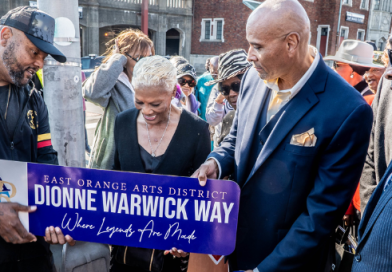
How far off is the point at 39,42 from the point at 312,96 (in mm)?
1681

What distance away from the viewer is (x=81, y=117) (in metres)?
3.19

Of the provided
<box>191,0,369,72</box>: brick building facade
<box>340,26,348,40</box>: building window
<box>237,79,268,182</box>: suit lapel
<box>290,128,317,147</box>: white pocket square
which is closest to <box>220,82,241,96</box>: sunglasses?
<box>237,79,268,182</box>: suit lapel

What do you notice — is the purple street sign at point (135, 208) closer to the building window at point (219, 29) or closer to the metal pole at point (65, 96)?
the metal pole at point (65, 96)

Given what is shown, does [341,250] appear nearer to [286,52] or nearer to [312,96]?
[312,96]

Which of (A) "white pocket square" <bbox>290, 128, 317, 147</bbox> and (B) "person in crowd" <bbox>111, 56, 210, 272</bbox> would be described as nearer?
(A) "white pocket square" <bbox>290, 128, 317, 147</bbox>

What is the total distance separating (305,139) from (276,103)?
1.06 feet

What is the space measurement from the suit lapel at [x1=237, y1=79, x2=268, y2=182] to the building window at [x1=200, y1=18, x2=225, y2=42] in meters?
26.1

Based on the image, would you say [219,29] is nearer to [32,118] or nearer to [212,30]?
[212,30]

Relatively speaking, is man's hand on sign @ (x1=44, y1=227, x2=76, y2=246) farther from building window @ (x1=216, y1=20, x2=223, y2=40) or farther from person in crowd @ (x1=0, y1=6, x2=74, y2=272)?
building window @ (x1=216, y1=20, x2=223, y2=40)

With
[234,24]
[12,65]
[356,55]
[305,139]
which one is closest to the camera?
[305,139]

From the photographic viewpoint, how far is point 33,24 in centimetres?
212

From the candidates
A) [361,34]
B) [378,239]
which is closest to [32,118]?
[378,239]

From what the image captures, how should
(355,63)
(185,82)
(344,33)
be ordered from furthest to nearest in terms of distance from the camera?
(344,33)
(185,82)
(355,63)

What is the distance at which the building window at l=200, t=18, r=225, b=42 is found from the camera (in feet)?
88.1
